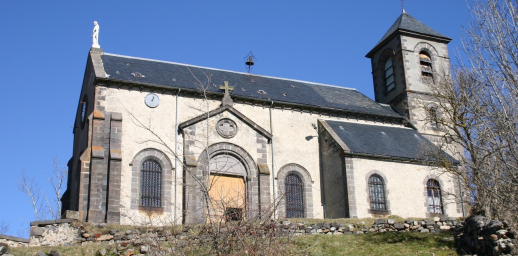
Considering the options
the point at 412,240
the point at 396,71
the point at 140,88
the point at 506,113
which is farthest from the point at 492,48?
the point at 396,71

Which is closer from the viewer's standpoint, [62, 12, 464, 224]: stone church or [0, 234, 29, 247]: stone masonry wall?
[0, 234, 29, 247]: stone masonry wall

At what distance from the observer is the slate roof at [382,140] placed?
92.1 ft

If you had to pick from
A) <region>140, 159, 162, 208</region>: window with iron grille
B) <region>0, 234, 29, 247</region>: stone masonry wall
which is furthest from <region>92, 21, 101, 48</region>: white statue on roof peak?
<region>0, 234, 29, 247</region>: stone masonry wall

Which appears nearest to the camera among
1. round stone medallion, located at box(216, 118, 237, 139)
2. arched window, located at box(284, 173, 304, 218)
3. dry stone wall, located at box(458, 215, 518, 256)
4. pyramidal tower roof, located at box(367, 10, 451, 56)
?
dry stone wall, located at box(458, 215, 518, 256)

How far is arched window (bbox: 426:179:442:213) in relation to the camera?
28125 mm

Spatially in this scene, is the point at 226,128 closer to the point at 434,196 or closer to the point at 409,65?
the point at 434,196

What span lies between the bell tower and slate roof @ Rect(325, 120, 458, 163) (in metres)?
2.40

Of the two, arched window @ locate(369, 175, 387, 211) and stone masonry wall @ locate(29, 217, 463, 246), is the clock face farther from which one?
arched window @ locate(369, 175, 387, 211)

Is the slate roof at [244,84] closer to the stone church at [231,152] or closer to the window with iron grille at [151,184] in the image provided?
the stone church at [231,152]

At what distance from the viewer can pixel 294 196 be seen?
27.7 metres

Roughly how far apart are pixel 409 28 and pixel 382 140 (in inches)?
371

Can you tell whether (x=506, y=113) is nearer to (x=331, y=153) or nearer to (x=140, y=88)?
(x=331, y=153)

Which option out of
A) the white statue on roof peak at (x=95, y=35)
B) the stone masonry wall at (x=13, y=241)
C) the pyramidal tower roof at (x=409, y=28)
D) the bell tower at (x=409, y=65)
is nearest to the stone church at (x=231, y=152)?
the white statue on roof peak at (x=95, y=35)

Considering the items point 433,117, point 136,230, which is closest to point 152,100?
point 136,230
